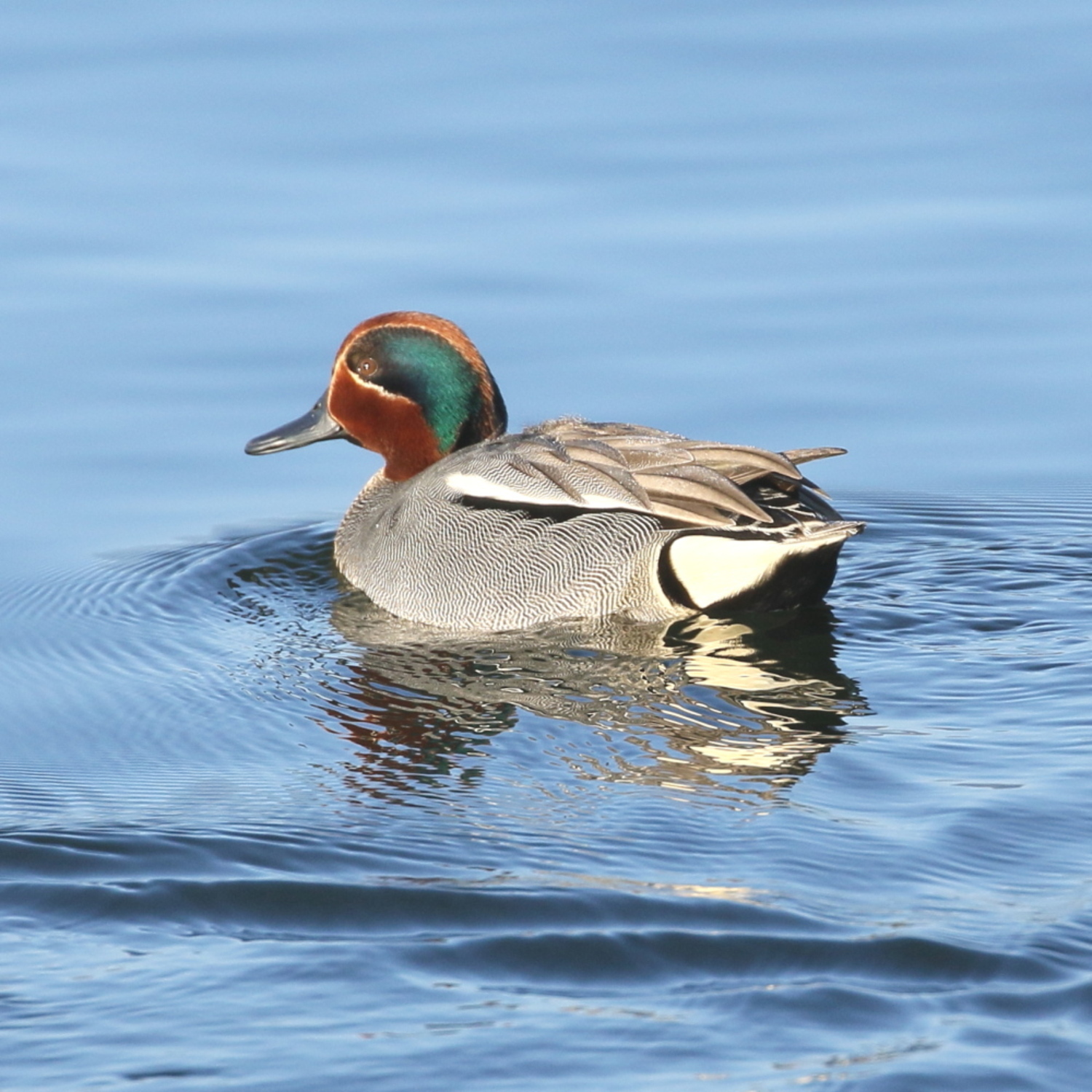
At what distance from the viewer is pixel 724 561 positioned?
7.93 metres

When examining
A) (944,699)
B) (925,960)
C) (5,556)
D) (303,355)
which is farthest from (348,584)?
(925,960)

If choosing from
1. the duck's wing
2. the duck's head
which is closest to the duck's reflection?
the duck's wing

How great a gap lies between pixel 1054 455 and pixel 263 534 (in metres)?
3.99

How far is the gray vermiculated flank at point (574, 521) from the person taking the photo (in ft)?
26.1

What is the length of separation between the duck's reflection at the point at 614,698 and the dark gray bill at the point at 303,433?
137cm

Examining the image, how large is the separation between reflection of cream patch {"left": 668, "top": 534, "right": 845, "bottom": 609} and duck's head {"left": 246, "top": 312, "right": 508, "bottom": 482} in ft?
5.64

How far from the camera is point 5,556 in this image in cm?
920

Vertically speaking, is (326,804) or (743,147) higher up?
(743,147)

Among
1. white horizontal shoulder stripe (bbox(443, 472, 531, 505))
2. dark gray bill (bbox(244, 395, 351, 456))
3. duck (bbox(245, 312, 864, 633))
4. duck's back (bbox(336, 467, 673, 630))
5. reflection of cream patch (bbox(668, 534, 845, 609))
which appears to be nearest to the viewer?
reflection of cream patch (bbox(668, 534, 845, 609))

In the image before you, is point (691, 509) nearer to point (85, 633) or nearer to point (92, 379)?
point (85, 633)

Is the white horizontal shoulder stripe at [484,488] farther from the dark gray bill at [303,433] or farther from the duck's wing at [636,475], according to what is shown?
the dark gray bill at [303,433]

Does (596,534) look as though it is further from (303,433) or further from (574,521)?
(303,433)

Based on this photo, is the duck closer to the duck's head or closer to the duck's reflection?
the duck's reflection

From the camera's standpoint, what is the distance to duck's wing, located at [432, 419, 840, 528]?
790 cm
